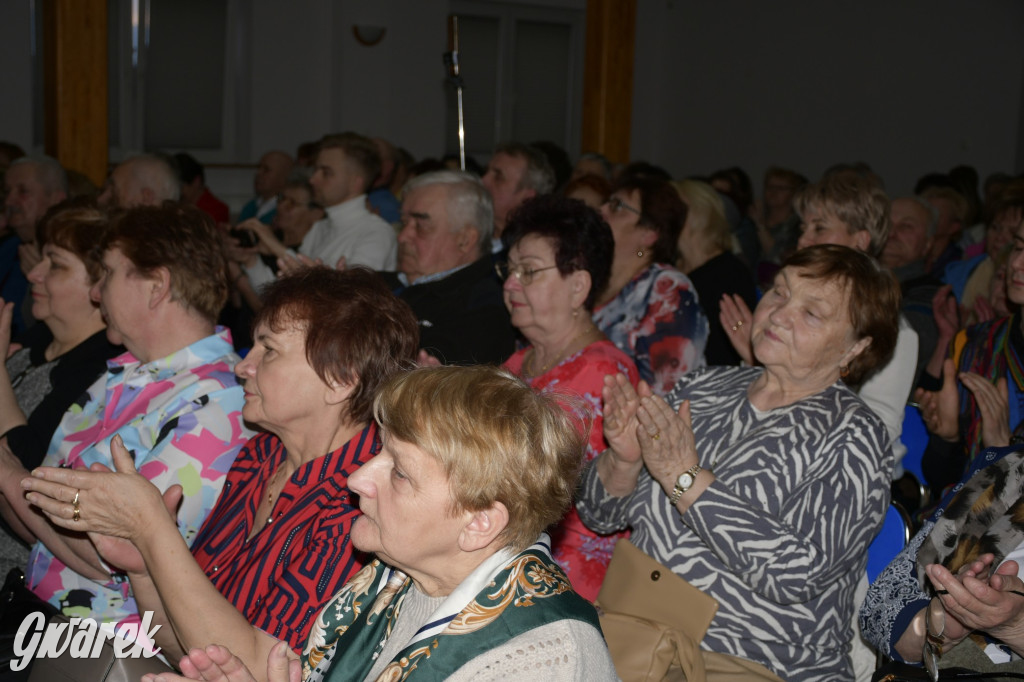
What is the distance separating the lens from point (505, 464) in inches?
51.3

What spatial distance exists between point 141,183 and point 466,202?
6.89ft

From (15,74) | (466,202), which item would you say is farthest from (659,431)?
(15,74)

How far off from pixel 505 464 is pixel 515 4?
33.4 feet

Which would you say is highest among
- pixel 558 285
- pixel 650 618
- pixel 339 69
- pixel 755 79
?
pixel 755 79

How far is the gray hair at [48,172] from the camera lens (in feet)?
16.5

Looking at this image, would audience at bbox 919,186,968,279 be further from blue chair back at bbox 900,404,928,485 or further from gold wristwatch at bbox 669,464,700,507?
gold wristwatch at bbox 669,464,700,507

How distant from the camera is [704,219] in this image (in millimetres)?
4270

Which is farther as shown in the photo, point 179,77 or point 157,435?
point 179,77

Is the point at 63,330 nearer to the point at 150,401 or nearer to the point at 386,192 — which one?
the point at 150,401

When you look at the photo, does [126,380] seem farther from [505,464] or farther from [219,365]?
[505,464]

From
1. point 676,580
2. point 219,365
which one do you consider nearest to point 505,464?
point 676,580

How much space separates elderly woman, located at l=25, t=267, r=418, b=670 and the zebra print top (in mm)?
702

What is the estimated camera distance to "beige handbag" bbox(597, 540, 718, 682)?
1797 millimetres

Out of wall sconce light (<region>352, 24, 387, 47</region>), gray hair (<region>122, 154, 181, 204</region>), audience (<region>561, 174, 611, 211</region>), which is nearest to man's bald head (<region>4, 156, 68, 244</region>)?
gray hair (<region>122, 154, 181, 204</region>)
